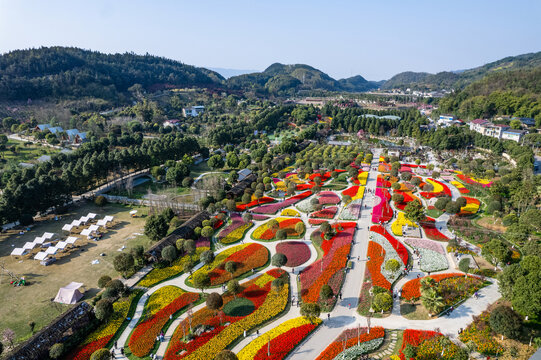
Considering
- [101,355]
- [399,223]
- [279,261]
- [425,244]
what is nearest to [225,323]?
[279,261]

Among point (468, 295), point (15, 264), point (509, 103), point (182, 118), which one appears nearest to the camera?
point (468, 295)

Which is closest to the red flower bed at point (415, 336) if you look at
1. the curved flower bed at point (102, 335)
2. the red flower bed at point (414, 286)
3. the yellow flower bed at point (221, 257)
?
the red flower bed at point (414, 286)

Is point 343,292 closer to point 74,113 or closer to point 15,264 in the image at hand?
point 15,264

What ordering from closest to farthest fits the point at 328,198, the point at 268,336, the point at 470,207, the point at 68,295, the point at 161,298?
the point at 268,336
the point at 68,295
the point at 161,298
the point at 470,207
the point at 328,198

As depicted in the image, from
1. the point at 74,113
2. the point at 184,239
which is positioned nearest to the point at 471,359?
the point at 184,239

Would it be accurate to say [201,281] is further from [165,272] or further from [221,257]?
[221,257]

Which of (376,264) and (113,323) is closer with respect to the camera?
(113,323)

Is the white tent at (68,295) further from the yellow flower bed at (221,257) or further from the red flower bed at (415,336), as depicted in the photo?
the red flower bed at (415,336)
